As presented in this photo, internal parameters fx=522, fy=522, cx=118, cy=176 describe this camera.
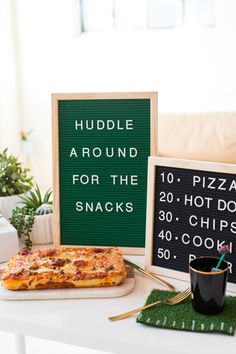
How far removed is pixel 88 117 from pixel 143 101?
137mm

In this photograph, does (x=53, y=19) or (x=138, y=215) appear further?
(x=53, y=19)

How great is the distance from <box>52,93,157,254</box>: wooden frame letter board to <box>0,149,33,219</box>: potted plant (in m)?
0.23

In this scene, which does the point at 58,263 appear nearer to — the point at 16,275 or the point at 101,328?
the point at 16,275

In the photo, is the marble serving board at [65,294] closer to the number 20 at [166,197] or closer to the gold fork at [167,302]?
the gold fork at [167,302]

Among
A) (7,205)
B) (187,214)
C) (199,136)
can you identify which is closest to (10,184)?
(7,205)

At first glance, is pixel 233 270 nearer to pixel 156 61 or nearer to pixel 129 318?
pixel 129 318

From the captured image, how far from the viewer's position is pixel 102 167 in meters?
1.25

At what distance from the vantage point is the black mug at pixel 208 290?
35.9 inches

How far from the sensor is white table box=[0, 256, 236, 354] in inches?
33.3

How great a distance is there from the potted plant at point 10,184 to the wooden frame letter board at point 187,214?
0.47 m

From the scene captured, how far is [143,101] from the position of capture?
1.22 meters

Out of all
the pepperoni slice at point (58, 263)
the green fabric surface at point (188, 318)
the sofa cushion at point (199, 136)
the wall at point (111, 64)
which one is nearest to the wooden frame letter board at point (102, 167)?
the pepperoni slice at point (58, 263)

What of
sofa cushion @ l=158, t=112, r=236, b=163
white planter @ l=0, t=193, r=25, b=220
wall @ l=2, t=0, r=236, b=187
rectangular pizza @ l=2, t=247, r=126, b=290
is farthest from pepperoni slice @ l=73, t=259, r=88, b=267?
wall @ l=2, t=0, r=236, b=187

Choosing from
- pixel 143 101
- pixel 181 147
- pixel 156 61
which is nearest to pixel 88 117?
pixel 143 101
